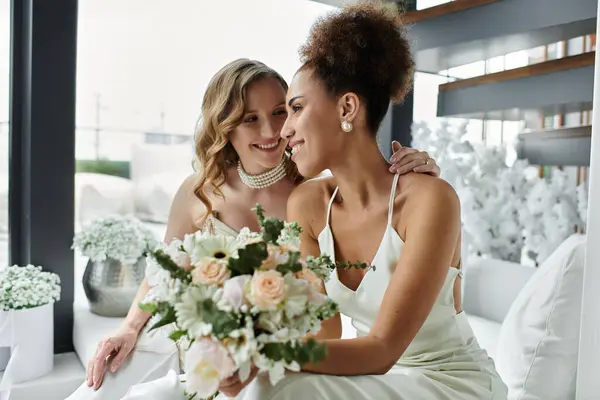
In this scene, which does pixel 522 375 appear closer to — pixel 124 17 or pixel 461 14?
pixel 461 14

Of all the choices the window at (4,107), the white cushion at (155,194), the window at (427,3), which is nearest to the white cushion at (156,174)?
the white cushion at (155,194)

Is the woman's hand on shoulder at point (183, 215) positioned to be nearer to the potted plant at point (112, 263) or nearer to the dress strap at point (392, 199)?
the potted plant at point (112, 263)

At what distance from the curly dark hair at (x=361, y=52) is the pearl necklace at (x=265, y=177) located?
2.08ft

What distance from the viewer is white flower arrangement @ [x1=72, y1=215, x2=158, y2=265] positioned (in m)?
2.84

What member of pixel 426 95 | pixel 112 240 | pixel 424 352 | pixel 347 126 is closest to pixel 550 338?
pixel 424 352

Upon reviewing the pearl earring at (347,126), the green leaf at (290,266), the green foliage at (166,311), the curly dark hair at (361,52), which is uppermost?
the curly dark hair at (361,52)

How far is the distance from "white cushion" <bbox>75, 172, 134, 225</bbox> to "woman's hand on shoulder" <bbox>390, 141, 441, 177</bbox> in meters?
2.03

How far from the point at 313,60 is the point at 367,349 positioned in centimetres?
78

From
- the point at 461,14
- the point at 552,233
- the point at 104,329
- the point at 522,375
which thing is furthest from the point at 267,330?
the point at 461,14

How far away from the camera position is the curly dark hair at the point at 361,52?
1573 mm

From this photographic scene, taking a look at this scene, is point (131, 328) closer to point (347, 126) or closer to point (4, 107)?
point (347, 126)

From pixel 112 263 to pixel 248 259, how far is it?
199 centimetres

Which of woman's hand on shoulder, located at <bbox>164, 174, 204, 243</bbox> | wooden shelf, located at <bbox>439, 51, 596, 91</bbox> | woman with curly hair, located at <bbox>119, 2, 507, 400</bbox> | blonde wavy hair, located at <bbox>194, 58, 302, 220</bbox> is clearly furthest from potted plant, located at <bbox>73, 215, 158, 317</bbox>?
wooden shelf, located at <bbox>439, 51, 596, 91</bbox>

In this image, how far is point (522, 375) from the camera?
6.23 ft
